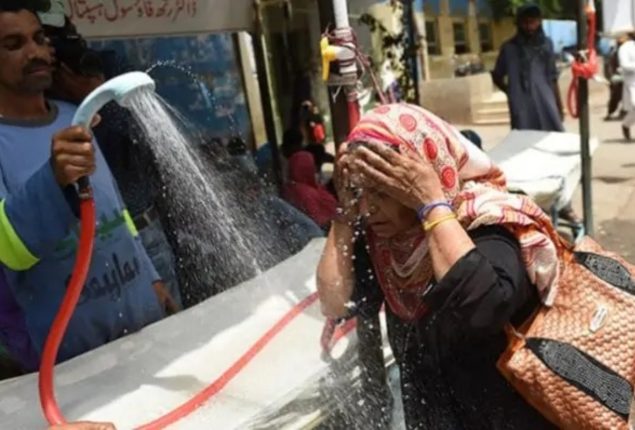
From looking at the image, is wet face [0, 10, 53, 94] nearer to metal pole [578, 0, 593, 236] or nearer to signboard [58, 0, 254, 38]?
signboard [58, 0, 254, 38]

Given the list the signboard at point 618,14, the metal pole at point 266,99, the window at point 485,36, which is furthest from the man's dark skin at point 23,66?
the window at point 485,36

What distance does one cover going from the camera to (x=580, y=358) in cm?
140

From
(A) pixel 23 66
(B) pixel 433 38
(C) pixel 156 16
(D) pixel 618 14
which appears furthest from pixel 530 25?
(B) pixel 433 38

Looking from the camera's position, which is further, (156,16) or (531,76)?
(531,76)

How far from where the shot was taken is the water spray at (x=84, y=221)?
1.33 m

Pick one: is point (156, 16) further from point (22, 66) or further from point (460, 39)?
point (460, 39)

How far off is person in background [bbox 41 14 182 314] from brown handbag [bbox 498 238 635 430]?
4.31 ft

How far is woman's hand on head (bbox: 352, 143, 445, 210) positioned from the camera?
1.40 m

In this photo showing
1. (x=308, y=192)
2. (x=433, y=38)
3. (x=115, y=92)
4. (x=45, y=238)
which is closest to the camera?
(x=115, y=92)

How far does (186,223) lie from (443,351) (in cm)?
130

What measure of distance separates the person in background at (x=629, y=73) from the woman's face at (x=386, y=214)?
770 cm

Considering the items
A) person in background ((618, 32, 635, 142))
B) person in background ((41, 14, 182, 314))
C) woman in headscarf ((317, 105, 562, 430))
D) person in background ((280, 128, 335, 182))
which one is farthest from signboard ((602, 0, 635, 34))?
person in background ((618, 32, 635, 142))

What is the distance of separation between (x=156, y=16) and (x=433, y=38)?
48.5 feet

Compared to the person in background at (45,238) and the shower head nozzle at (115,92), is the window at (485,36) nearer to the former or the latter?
the person in background at (45,238)
